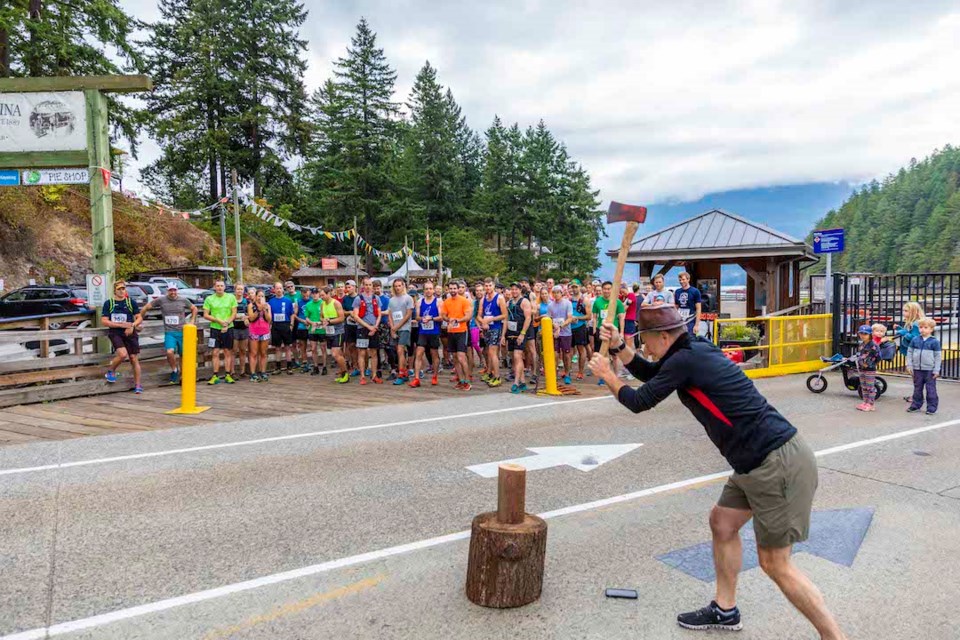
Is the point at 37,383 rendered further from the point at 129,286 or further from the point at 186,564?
the point at 129,286

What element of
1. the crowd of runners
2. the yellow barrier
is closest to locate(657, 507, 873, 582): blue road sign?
the crowd of runners

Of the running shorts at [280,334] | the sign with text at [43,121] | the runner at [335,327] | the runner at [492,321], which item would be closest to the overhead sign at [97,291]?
the sign with text at [43,121]

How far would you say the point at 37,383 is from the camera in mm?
10633

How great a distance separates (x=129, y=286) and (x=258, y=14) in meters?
37.6

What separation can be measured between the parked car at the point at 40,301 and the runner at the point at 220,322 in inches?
436

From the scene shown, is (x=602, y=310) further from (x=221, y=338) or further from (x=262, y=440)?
(x=221, y=338)

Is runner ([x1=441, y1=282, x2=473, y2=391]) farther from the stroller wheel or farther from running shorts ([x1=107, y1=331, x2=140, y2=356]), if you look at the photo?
the stroller wheel

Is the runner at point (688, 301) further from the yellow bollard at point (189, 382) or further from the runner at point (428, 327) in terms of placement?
the yellow bollard at point (189, 382)

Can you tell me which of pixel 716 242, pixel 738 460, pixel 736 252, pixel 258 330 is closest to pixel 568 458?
pixel 738 460

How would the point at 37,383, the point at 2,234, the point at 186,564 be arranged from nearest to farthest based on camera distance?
the point at 186,564
the point at 37,383
the point at 2,234

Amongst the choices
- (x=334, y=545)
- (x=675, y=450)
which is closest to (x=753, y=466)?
(x=334, y=545)

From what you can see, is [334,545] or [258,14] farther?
Result: [258,14]

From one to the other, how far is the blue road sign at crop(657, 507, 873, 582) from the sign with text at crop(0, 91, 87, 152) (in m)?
13.2

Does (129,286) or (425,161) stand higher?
(425,161)
